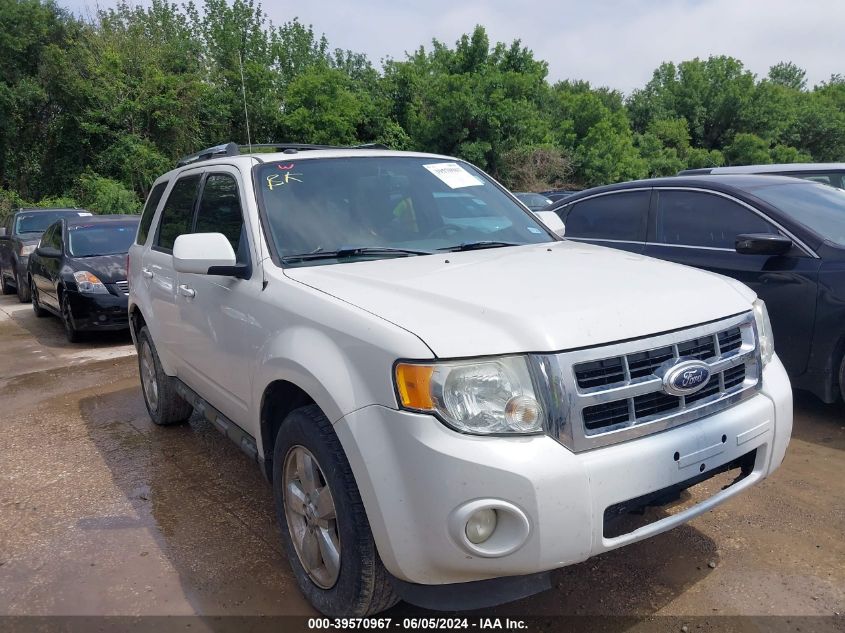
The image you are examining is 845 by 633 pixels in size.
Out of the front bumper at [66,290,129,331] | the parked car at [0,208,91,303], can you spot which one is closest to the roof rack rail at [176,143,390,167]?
the front bumper at [66,290,129,331]

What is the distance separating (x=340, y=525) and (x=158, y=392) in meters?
3.08

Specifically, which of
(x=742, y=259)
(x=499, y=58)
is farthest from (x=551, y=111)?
(x=742, y=259)

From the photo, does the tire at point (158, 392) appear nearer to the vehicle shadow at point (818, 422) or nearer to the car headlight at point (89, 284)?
the car headlight at point (89, 284)

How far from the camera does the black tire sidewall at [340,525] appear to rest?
2332mm

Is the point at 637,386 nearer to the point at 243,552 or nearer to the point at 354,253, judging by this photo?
the point at 354,253

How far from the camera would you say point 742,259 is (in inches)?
191

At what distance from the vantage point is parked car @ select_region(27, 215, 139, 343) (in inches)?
328

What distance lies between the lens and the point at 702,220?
5234 mm

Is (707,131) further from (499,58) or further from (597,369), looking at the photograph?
(597,369)

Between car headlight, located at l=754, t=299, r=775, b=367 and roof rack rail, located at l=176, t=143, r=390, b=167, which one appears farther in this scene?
roof rack rail, located at l=176, t=143, r=390, b=167

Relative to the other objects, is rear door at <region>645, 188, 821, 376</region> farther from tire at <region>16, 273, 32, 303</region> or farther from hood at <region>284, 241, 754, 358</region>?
tire at <region>16, 273, 32, 303</region>

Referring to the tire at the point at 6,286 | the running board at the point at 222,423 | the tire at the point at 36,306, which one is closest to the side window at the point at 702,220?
the running board at the point at 222,423

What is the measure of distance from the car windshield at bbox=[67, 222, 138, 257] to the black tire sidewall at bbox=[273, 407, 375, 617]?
7.47m

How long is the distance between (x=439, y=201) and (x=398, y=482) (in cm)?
193
